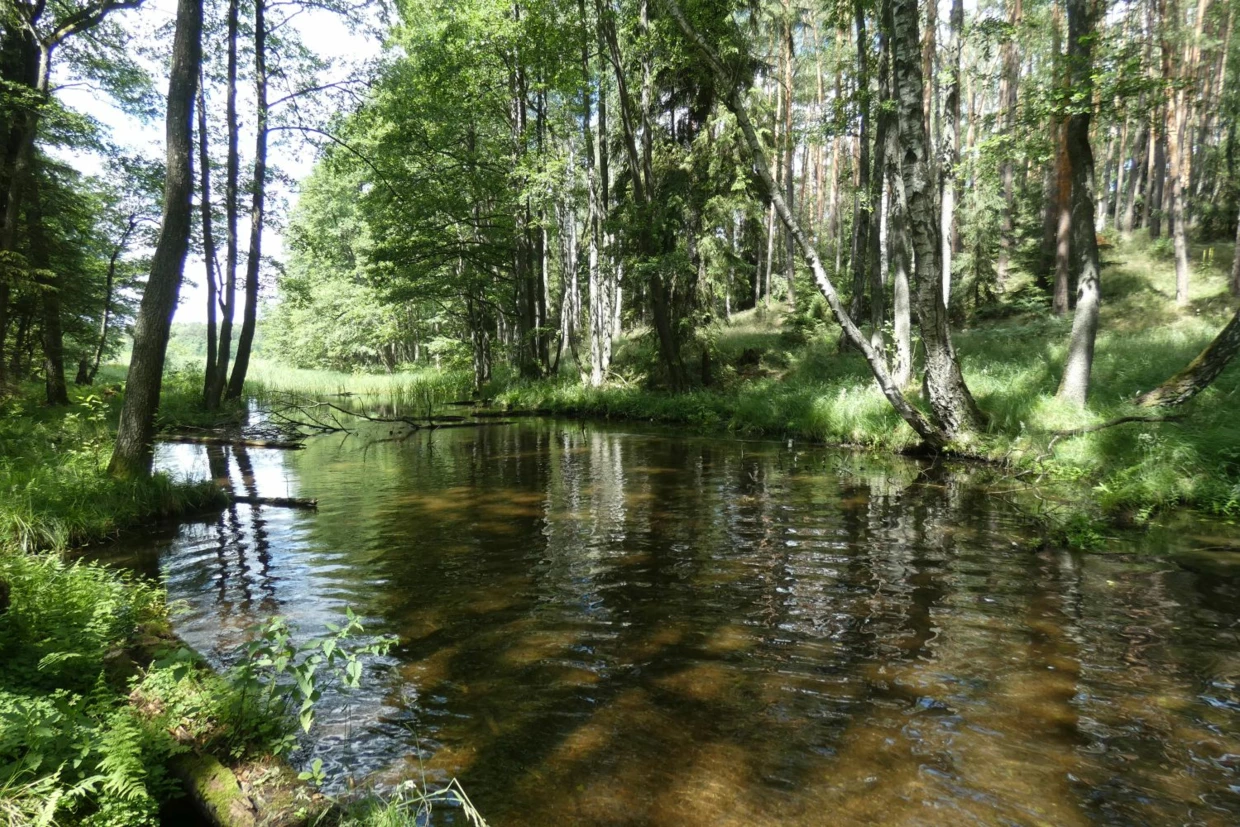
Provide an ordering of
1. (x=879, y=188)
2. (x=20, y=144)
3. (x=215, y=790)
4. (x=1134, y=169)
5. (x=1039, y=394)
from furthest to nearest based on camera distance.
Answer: (x=1134, y=169) < (x=879, y=188) < (x=20, y=144) < (x=1039, y=394) < (x=215, y=790)

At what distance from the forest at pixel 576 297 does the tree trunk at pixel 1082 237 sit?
0.18 feet

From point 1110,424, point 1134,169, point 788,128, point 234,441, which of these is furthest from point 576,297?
point 1134,169

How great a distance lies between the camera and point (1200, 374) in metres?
8.34

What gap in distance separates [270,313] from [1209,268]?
61491 mm

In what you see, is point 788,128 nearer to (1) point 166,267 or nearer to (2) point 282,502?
(1) point 166,267

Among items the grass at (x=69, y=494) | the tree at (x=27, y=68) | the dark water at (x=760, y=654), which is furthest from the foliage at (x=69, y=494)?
the tree at (x=27, y=68)

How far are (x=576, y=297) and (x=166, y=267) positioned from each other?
20.9 m

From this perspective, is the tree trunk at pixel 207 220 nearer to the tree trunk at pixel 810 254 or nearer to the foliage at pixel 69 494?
the foliage at pixel 69 494

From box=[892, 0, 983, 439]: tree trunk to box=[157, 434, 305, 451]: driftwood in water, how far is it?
12.6 m

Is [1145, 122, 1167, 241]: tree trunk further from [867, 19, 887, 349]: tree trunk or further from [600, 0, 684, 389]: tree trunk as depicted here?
[600, 0, 684, 389]: tree trunk

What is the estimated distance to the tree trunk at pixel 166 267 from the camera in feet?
25.5

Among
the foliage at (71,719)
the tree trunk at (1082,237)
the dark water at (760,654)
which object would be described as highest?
the tree trunk at (1082,237)

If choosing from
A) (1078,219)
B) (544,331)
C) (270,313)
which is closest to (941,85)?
(1078,219)

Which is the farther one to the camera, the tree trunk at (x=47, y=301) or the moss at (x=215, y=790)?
the tree trunk at (x=47, y=301)
